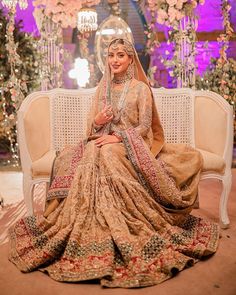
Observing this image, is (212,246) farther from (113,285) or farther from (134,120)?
(134,120)

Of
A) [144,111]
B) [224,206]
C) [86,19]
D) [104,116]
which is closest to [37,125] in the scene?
[104,116]

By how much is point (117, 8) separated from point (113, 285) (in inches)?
152

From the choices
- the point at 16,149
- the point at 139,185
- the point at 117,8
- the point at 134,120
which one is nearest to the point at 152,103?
the point at 134,120

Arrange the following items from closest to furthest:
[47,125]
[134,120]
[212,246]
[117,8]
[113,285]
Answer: [113,285] → [212,246] → [134,120] → [47,125] → [117,8]

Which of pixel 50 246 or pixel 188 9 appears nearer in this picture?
pixel 50 246

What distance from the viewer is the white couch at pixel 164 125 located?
3322 millimetres

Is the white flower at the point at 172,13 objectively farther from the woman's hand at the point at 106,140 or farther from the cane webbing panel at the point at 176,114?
the woman's hand at the point at 106,140

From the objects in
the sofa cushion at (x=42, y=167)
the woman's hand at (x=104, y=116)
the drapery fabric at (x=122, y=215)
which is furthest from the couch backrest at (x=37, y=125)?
the woman's hand at (x=104, y=116)

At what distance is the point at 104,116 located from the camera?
10.3 ft

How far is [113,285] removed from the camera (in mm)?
2262

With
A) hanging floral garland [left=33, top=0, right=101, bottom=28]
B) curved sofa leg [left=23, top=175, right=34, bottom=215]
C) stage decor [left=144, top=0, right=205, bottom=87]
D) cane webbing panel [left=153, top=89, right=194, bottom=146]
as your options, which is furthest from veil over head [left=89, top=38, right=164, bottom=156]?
hanging floral garland [left=33, top=0, right=101, bottom=28]

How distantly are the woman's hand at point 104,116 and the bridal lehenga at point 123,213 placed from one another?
3.5 inches

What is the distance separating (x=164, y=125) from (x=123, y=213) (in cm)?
120

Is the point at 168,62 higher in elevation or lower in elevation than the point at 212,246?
higher
